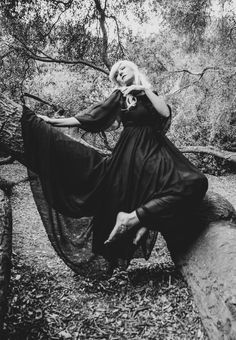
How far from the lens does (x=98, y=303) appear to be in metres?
3.15

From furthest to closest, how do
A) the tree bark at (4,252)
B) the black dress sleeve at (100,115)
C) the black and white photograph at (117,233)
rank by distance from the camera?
the black dress sleeve at (100,115), the black and white photograph at (117,233), the tree bark at (4,252)

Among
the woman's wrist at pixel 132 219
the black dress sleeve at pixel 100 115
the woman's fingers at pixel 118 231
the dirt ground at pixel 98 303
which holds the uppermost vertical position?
the black dress sleeve at pixel 100 115

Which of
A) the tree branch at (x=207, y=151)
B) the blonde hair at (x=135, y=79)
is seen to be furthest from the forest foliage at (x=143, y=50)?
the blonde hair at (x=135, y=79)

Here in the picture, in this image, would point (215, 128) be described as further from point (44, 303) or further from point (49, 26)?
point (44, 303)

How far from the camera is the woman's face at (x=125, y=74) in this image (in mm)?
3018

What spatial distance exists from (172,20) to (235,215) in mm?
6415

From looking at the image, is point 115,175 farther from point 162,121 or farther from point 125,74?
point 125,74

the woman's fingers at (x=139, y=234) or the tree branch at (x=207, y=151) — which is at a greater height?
the woman's fingers at (x=139, y=234)

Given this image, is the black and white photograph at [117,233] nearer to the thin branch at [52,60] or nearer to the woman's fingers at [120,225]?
the woman's fingers at [120,225]

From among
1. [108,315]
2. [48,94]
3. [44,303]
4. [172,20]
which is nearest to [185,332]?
[108,315]

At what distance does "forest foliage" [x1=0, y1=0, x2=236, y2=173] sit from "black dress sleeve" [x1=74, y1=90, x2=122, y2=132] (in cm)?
570

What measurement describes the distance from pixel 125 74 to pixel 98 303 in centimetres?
233

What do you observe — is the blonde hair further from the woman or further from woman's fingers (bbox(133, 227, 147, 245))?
woman's fingers (bbox(133, 227, 147, 245))

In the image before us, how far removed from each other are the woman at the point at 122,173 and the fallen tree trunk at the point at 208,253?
0.26m
